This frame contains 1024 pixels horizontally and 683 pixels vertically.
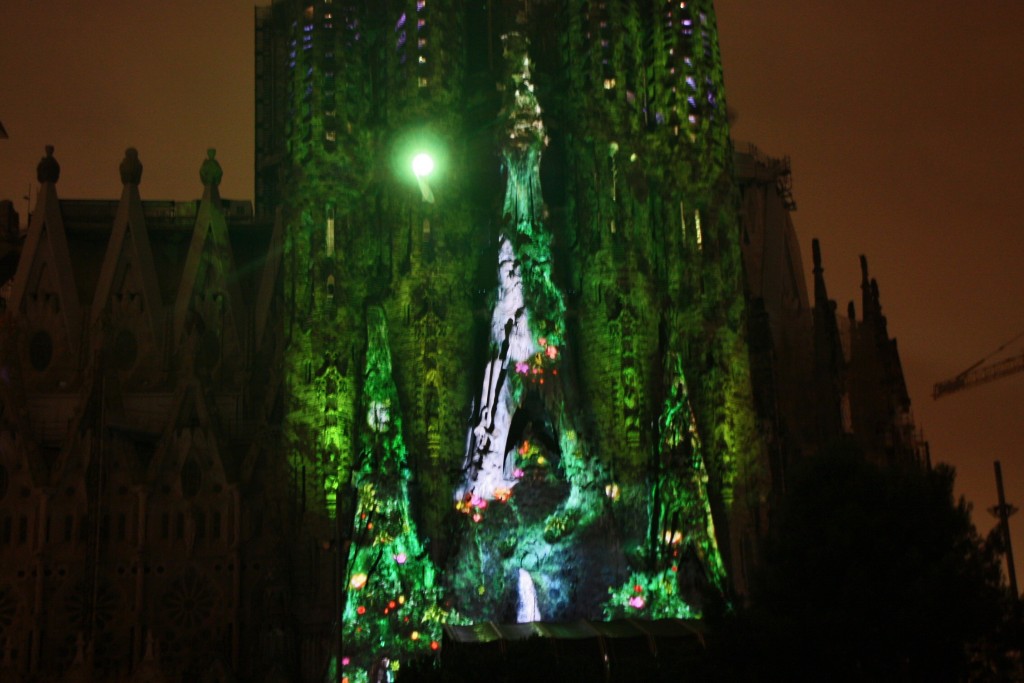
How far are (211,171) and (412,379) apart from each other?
10.5 metres

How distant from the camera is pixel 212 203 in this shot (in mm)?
43031

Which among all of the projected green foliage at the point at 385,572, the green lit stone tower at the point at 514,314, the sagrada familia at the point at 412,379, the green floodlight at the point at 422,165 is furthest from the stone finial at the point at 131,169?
the projected green foliage at the point at 385,572

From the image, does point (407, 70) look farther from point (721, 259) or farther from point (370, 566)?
point (370, 566)

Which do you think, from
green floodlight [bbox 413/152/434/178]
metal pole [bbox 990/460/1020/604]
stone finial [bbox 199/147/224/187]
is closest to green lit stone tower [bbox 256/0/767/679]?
green floodlight [bbox 413/152/434/178]

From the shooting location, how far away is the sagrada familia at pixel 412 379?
36.2 m

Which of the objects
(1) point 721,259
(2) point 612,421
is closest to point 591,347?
(2) point 612,421

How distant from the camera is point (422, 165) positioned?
128ft

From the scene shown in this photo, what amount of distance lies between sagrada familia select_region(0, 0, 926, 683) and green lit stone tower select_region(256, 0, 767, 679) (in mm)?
83

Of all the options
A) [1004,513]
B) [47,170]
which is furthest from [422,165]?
[1004,513]

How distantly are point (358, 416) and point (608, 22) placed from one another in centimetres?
1310

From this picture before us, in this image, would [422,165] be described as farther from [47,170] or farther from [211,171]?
[47,170]

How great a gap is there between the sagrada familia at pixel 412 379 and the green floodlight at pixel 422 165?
0.18ft

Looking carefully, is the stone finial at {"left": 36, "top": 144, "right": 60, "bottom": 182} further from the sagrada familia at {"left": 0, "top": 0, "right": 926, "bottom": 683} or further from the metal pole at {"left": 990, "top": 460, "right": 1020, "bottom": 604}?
the metal pole at {"left": 990, "top": 460, "right": 1020, "bottom": 604}

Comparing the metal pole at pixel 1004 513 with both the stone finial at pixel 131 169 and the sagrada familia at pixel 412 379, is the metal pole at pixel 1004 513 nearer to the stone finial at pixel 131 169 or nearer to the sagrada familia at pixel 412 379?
the sagrada familia at pixel 412 379
